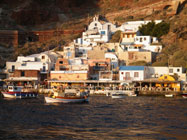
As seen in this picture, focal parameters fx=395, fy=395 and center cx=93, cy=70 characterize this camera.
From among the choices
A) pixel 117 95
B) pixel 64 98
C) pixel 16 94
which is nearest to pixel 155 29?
pixel 117 95

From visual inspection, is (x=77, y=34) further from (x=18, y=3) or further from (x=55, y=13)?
(x=18, y=3)

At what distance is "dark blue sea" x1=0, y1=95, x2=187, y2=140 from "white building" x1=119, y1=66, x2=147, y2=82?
100 feet

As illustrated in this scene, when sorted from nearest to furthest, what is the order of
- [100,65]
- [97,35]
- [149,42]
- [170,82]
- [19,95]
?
[19,95] < [170,82] < [100,65] < [149,42] < [97,35]

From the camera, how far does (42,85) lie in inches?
3287

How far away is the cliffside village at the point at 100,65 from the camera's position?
263 ft

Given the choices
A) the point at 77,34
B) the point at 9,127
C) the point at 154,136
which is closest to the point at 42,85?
the point at 77,34

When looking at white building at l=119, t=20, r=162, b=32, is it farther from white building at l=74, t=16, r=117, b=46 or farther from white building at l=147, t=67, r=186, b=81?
white building at l=147, t=67, r=186, b=81

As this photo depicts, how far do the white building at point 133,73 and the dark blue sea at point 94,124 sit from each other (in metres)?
30.6

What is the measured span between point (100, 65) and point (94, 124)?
50.3 m

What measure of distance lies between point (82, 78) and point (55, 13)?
6123 centimetres

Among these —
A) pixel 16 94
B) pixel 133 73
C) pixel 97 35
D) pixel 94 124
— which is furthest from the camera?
pixel 97 35

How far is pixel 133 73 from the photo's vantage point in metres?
79.9

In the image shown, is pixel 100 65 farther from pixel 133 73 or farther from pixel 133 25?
pixel 133 25

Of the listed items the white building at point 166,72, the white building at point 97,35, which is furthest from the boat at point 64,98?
the white building at point 97,35
